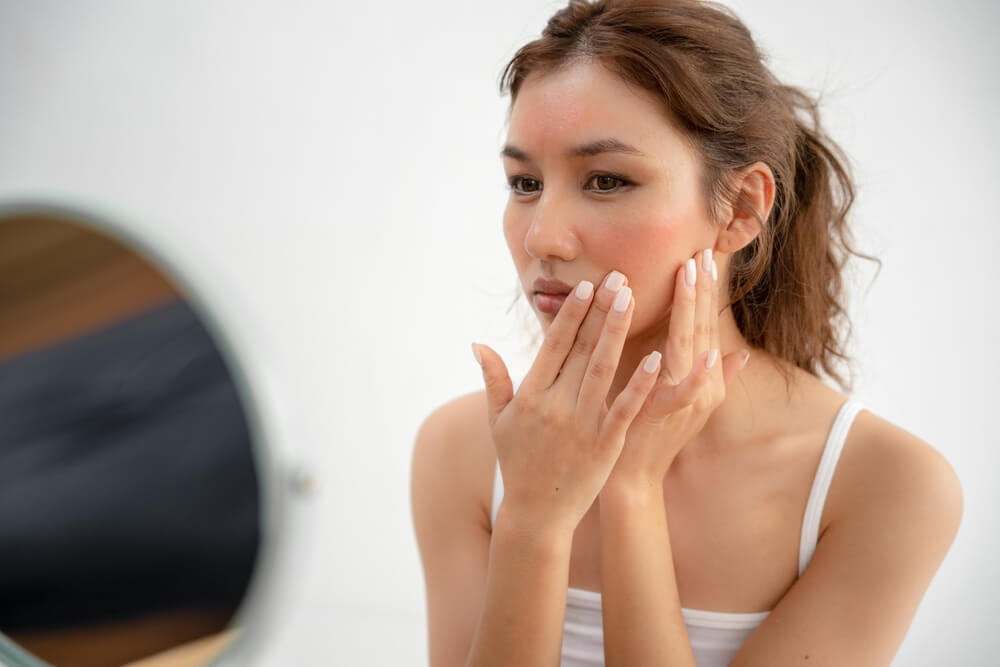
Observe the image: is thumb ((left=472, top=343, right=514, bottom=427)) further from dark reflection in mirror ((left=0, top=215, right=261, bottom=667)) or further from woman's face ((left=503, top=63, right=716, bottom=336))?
dark reflection in mirror ((left=0, top=215, right=261, bottom=667))

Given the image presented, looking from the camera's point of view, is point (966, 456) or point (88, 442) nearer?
point (88, 442)

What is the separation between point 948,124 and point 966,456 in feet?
2.11

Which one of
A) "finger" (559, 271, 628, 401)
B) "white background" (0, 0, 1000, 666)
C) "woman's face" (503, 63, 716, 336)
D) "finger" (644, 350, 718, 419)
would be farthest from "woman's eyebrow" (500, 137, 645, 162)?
"white background" (0, 0, 1000, 666)

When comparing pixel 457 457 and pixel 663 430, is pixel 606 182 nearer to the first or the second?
pixel 663 430

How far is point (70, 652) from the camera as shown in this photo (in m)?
0.93

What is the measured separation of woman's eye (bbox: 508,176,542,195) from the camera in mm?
1075

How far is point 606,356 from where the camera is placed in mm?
972

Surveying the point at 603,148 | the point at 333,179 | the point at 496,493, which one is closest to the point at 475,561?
the point at 496,493

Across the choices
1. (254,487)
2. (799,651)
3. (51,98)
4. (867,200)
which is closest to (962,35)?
(867,200)

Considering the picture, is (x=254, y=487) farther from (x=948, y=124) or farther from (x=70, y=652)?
(x=948, y=124)

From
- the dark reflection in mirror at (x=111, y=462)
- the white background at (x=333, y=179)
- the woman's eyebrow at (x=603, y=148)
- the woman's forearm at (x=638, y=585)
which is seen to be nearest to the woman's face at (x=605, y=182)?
the woman's eyebrow at (x=603, y=148)

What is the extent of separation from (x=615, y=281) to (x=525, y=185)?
18 cm

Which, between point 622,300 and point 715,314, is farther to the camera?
point 715,314

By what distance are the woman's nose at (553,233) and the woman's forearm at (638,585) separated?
27 centimetres
